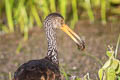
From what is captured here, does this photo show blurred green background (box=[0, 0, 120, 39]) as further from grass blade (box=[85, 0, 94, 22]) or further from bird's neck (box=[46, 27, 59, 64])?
bird's neck (box=[46, 27, 59, 64])

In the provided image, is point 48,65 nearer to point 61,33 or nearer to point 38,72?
point 38,72

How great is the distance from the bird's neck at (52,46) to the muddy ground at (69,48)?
1557mm

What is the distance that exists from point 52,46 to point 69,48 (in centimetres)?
338

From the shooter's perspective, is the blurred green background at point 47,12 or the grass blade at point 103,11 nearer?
the blurred green background at point 47,12

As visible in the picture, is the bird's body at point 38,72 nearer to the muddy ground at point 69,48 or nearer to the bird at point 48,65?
the bird at point 48,65

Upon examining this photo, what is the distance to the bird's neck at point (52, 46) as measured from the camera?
566cm

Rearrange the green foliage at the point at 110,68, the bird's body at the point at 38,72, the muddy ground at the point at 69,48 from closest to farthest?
the bird's body at the point at 38,72 < the green foliage at the point at 110,68 < the muddy ground at the point at 69,48

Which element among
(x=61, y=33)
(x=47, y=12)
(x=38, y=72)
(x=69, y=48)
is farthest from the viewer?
(x=61, y=33)

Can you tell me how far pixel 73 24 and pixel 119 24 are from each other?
1218 mm

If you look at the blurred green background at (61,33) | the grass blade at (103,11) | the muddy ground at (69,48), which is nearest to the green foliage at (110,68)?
the muddy ground at (69,48)

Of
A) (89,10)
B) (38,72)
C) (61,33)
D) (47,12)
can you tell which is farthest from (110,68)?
(61,33)

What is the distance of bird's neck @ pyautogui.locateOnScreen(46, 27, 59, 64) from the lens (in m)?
5.66

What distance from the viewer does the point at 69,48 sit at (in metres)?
9.08

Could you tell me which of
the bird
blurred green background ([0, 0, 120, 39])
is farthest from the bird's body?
blurred green background ([0, 0, 120, 39])
